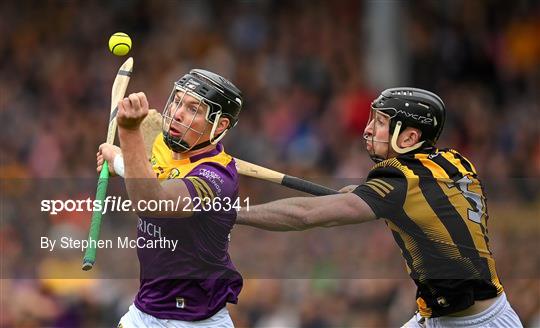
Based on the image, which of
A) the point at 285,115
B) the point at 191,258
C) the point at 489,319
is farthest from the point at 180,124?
the point at 285,115

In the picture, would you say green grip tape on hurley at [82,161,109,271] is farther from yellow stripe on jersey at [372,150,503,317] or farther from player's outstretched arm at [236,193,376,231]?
yellow stripe on jersey at [372,150,503,317]

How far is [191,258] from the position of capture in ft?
20.6

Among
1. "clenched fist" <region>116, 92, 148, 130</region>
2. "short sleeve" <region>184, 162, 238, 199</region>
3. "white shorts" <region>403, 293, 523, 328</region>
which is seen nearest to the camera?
"clenched fist" <region>116, 92, 148, 130</region>

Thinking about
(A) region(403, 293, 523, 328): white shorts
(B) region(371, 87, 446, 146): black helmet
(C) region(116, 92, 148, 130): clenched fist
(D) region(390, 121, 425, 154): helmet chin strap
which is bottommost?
(A) region(403, 293, 523, 328): white shorts

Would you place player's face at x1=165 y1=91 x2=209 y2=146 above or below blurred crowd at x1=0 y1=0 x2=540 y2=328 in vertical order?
above

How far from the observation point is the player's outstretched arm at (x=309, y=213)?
6.39 metres

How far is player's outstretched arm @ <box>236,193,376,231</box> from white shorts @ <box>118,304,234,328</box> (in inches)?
22.5

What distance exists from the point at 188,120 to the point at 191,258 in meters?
0.70

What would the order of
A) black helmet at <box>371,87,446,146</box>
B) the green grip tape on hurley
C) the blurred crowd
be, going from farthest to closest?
1. the blurred crowd
2. black helmet at <box>371,87,446,146</box>
3. the green grip tape on hurley

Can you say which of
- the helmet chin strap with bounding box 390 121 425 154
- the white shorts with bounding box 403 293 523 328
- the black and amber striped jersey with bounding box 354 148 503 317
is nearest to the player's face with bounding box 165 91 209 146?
the black and amber striped jersey with bounding box 354 148 503 317

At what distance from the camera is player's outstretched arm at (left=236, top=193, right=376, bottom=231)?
6.39 meters

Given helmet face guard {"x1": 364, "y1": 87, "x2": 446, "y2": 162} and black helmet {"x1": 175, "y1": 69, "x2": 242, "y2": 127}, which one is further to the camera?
helmet face guard {"x1": 364, "y1": 87, "x2": 446, "y2": 162}

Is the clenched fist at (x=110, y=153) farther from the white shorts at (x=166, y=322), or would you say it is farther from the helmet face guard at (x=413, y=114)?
the helmet face guard at (x=413, y=114)

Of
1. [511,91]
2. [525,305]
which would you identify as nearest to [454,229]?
[525,305]
